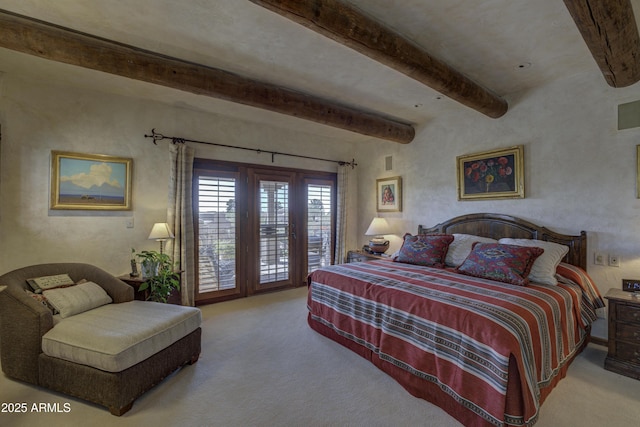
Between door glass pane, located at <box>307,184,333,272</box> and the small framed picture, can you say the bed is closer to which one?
the small framed picture

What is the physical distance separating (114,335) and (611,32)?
390 centimetres

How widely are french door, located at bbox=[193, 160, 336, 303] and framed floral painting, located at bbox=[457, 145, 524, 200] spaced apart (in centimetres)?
235

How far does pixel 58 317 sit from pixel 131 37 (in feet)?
7.78

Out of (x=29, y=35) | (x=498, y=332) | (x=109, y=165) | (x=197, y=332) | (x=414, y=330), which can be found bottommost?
(x=197, y=332)

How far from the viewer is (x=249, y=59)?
8.71ft

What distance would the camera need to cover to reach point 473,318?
1.83 m

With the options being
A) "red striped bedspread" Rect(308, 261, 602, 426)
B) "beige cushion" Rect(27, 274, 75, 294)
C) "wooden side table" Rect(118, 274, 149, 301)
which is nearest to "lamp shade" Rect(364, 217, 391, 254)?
"red striped bedspread" Rect(308, 261, 602, 426)

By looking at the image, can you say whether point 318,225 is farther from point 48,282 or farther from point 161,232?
point 48,282

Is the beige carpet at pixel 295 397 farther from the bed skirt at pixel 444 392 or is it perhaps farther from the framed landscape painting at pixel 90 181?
the framed landscape painting at pixel 90 181

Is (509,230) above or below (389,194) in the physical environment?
below

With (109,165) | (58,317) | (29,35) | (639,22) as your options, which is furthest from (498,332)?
(109,165)

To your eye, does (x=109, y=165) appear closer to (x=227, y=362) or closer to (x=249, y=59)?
(x=249, y=59)

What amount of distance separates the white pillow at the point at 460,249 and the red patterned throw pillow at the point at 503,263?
35cm

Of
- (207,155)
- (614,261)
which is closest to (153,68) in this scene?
(207,155)
